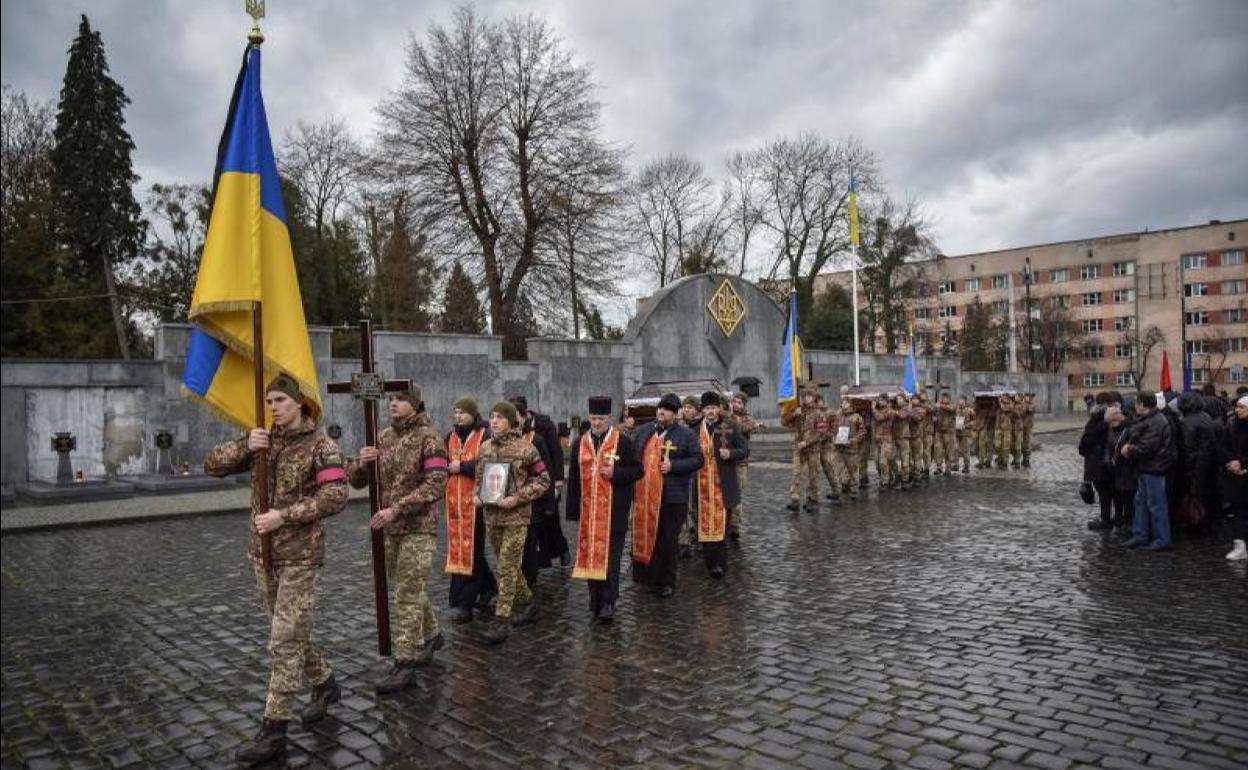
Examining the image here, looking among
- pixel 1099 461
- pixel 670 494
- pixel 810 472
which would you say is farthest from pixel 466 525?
pixel 1099 461

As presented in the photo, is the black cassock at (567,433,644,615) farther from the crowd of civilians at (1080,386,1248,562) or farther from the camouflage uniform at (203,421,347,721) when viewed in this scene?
the crowd of civilians at (1080,386,1248,562)

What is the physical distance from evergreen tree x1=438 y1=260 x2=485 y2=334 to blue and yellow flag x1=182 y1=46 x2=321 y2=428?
26.3 metres

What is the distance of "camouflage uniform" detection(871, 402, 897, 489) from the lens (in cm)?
1647

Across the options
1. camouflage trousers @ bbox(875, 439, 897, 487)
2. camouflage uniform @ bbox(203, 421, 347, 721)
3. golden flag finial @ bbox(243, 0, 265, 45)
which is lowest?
camouflage trousers @ bbox(875, 439, 897, 487)

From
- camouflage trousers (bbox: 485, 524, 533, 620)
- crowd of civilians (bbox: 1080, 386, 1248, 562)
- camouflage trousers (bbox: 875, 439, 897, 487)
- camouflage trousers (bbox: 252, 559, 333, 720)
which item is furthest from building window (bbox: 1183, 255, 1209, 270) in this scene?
camouflage trousers (bbox: 252, 559, 333, 720)

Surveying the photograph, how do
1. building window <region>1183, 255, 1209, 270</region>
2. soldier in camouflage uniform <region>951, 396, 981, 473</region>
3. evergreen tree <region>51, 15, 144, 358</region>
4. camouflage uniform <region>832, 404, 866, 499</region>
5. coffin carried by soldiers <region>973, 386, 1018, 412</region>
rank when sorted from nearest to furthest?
camouflage uniform <region>832, 404, 866, 499</region>, soldier in camouflage uniform <region>951, 396, 981, 473</region>, coffin carried by soldiers <region>973, 386, 1018, 412</region>, evergreen tree <region>51, 15, 144, 358</region>, building window <region>1183, 255, 1209, 270</region>

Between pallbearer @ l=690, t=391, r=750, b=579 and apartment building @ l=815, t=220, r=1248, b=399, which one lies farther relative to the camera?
apartment building @ l=815, t=220, r=1248, b=399

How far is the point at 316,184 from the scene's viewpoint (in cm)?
4181

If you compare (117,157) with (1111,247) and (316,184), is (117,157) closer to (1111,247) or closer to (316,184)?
(316,184)

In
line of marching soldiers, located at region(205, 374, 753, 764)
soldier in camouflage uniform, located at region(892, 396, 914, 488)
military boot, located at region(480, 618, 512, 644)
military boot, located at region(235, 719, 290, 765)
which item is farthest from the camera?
soldier in camouflage uniform, located at region(892, 396, 914, 488)

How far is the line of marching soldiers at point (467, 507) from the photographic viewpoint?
189 inches

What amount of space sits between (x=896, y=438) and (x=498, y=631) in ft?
39.8

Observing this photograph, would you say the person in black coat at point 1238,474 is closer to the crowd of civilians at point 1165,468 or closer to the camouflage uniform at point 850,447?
the crowd of civilians at point 1165,468

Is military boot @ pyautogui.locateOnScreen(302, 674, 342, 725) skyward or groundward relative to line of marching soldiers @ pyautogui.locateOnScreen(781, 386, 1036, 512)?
groundward
